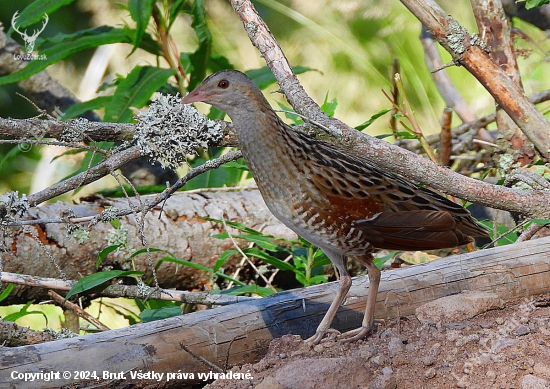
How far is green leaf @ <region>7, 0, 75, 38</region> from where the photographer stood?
4.68m

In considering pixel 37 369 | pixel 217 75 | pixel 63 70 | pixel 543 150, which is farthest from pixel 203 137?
pixel 63 70

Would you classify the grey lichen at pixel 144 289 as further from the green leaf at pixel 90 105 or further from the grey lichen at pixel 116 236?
the green leaf at pixel 90 105

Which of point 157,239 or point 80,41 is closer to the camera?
point 157,239

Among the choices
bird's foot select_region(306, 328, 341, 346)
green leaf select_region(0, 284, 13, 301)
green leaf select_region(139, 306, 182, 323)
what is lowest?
bird's foot select_region(306, 328, 341, 346)

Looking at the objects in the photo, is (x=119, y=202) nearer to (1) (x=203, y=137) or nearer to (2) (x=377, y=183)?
(1) (x=203, y=137)

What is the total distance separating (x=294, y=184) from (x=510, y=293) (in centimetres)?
113

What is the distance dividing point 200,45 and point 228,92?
2.50m

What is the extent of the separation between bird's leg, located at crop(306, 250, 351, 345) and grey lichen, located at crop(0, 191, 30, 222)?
4.40ft

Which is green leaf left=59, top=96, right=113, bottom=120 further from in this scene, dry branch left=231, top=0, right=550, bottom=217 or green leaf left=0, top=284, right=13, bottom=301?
dry branch left=231, top=0, right=550, bottom=217

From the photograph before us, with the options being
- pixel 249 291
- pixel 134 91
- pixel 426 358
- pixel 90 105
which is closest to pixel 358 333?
pixel 426 358

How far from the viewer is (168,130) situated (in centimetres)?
290

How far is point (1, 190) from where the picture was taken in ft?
28.0

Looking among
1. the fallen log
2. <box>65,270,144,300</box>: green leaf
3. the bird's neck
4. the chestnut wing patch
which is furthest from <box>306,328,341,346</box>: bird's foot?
<box>65,270,144,300</box>: green leaf

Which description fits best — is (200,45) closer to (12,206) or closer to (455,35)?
(455,35)
